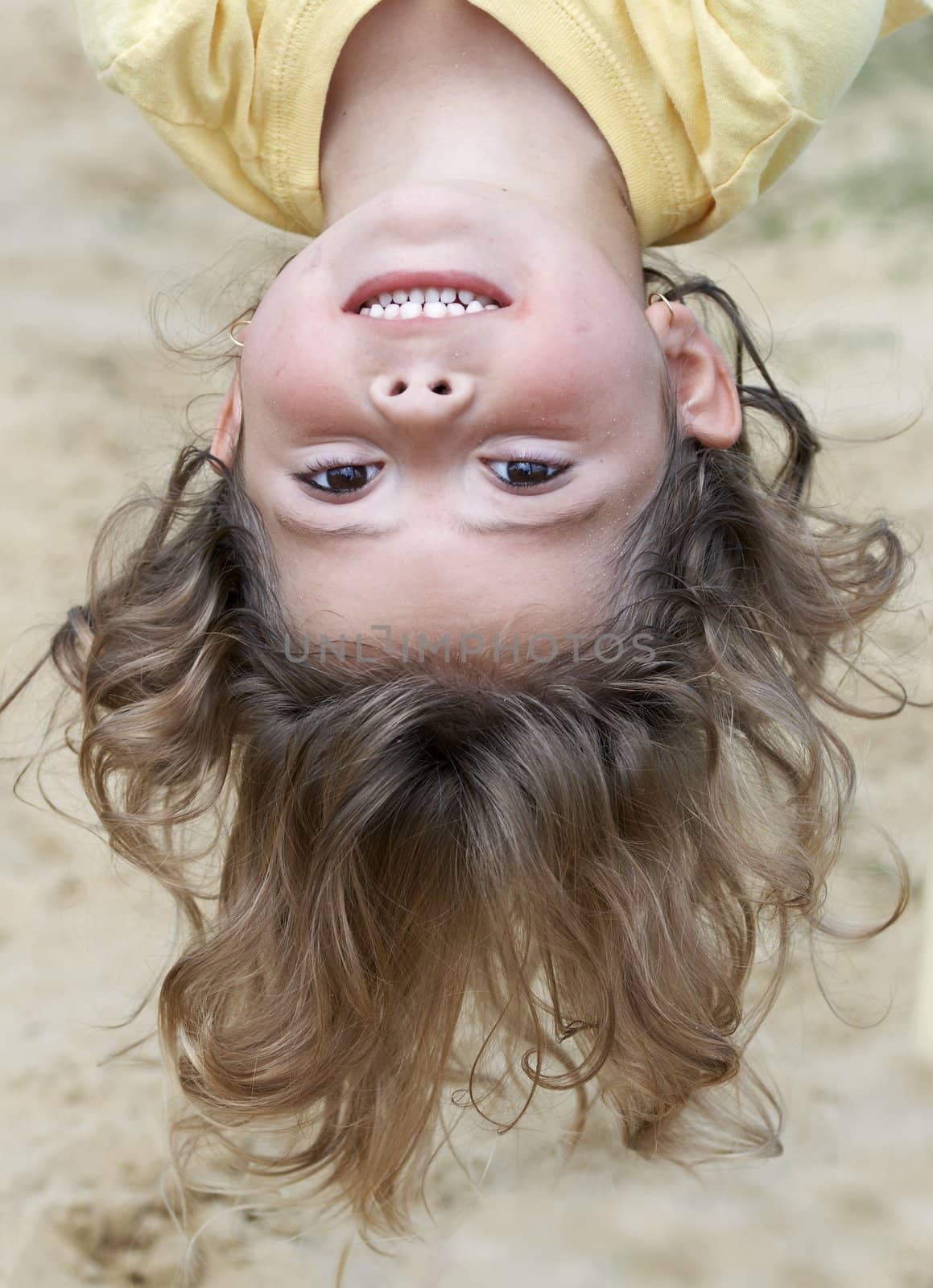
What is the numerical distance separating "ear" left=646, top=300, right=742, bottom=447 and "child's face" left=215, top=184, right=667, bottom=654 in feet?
0.30

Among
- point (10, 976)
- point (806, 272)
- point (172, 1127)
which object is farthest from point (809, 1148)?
point (806, 272)

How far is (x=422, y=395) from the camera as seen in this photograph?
47.4 inches

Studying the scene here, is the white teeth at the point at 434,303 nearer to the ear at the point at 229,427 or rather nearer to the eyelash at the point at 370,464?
the eyelash at the point at 370,464

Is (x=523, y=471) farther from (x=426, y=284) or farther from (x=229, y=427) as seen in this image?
(x=229, y=427)

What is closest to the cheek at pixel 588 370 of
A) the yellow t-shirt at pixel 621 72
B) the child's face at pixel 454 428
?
the child's face at pixel 454 428

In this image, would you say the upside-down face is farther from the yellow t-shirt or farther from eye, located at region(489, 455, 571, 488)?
the yellow t-shirt

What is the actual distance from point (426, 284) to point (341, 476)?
0.18 m

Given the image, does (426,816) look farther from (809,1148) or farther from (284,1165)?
(809,1148)

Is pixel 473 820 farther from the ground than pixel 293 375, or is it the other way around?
pixel 293 375

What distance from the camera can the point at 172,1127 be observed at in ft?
5.17

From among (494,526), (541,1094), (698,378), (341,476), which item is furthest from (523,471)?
(541,1094)

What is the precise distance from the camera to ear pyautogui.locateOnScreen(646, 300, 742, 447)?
1.41 meters

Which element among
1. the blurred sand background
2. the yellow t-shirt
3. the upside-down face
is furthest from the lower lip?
the blurred sand background

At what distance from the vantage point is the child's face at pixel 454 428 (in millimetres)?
1220
